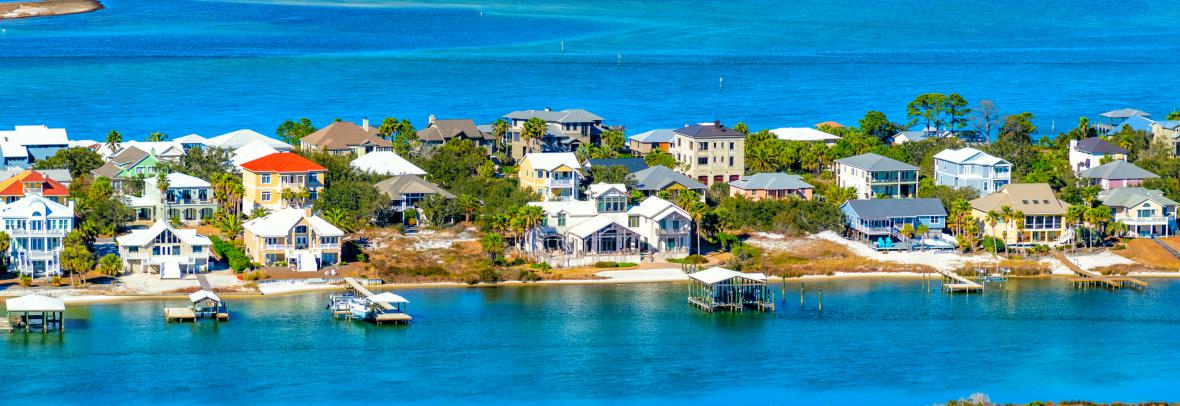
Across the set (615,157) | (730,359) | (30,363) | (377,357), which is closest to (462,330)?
(377,357)

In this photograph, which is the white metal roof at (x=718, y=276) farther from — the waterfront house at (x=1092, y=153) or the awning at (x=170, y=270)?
the waterfront house at (x=1092, y=153)

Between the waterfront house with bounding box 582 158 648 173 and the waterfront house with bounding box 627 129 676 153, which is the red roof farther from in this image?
the waterfront house with bounding box 627 129 676 153

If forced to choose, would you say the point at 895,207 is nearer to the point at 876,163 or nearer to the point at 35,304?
the point at 876,163

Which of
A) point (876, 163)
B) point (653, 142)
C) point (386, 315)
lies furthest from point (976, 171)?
point (386, 315)

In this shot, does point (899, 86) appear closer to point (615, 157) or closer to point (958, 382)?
point (615, 157)

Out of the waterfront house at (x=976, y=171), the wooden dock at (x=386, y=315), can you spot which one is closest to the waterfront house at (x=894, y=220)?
the waterfront house at (x=976, y=171)
